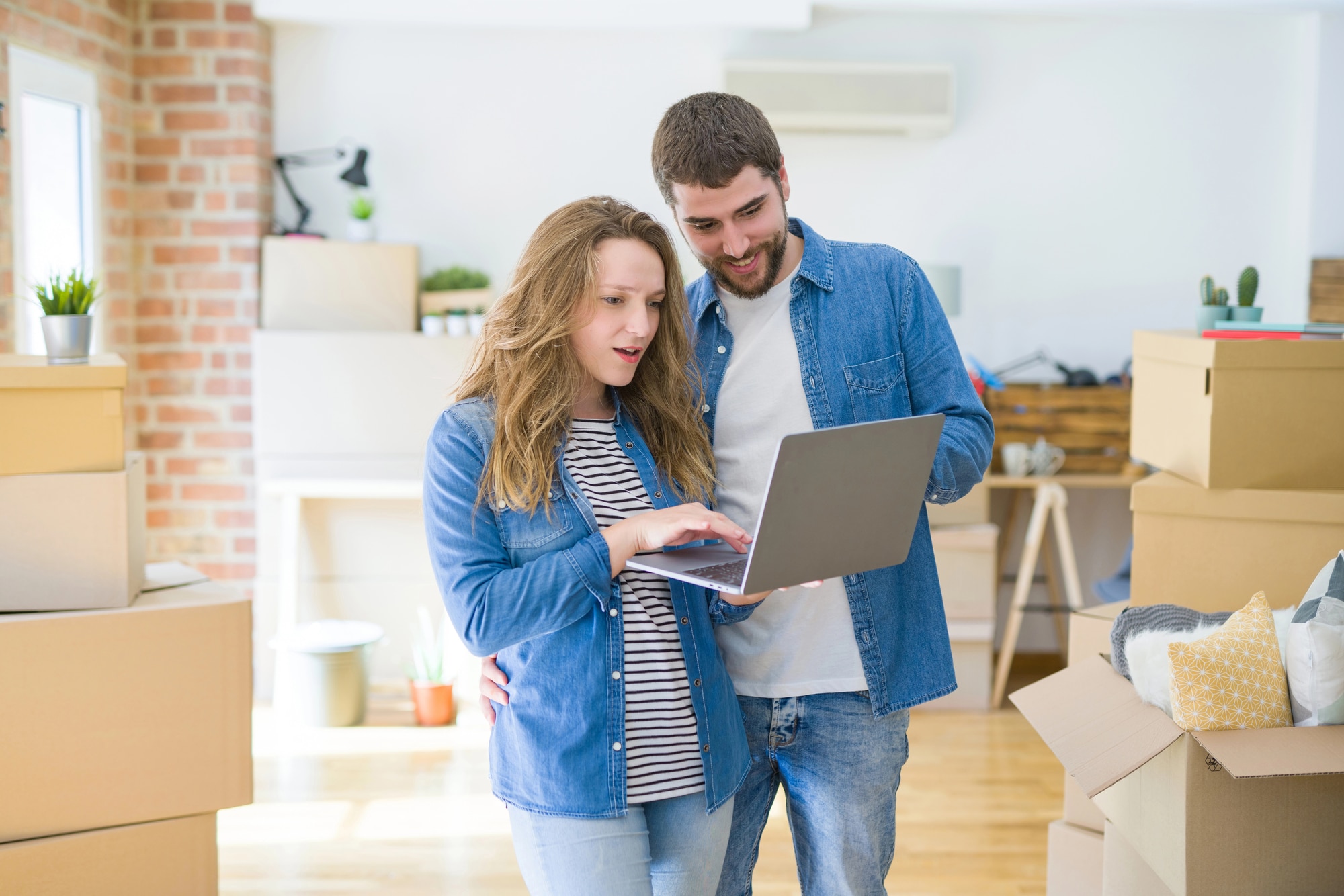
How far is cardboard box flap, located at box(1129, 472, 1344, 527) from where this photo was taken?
6.15ft

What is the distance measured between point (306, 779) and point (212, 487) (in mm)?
1316

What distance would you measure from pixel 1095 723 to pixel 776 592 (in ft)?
1.54

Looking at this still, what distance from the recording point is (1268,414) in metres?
1.92

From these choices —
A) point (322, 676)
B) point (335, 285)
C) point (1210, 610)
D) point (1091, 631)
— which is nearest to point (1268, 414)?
point (1210, 610)

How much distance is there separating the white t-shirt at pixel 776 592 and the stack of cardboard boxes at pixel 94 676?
41.8 inches

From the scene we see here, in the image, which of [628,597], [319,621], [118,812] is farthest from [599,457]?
[319,621]

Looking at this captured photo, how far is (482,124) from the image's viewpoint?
418 centimetres

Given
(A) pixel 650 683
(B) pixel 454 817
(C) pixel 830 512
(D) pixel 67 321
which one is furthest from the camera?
(B) pixel 454 817

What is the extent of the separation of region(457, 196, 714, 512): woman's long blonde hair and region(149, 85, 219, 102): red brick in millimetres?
3098

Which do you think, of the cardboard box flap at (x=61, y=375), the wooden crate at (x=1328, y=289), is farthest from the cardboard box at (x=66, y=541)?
the wooden crate at (x=1328, y=289)

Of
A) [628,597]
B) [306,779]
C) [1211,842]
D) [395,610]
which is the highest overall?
[628,597]

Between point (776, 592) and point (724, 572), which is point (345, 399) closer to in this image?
point (776, 592)

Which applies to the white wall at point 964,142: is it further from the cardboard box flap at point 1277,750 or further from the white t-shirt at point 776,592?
the cardboard box flap at point 1277,750

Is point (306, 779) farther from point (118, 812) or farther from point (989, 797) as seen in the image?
point (989, 797)
